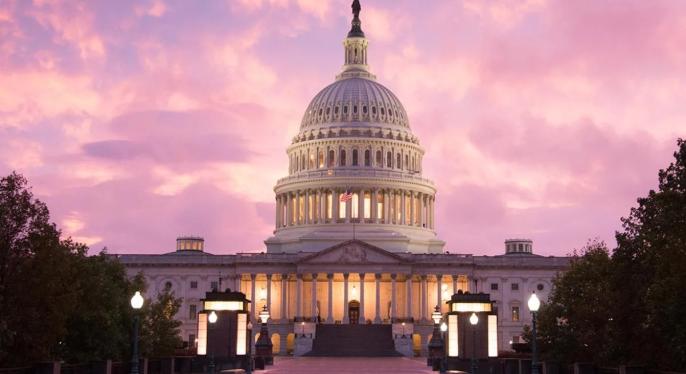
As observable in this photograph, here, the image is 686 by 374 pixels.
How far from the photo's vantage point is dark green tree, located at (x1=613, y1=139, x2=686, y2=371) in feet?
177

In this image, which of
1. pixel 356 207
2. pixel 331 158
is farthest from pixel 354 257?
pixel 331 158

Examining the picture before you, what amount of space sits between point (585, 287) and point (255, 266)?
9088cm

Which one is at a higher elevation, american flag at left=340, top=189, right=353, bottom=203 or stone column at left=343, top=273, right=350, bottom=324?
american flag at left=340, top=189, right=353, bottom=203

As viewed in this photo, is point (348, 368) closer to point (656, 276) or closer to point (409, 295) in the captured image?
point (656, 276)

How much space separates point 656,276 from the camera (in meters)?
57.7

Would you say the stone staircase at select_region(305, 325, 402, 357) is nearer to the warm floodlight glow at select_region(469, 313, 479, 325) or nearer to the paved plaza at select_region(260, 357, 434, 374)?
the paved plaza at select_region(260, 357, 434, 374)

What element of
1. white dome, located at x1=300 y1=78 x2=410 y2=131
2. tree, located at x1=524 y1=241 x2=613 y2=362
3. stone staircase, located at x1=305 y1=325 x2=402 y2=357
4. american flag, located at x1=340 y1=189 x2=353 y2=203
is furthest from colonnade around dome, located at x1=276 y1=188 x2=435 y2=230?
tree, located at x1=524 y1=241 x2=613 y2=362

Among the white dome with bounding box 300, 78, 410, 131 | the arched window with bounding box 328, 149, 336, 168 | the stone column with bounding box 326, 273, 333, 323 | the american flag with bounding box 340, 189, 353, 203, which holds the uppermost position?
the white dome with bounding box 300, 78, 410, 131

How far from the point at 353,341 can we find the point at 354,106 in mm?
54816

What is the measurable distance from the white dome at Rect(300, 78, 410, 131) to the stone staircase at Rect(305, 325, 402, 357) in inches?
1811

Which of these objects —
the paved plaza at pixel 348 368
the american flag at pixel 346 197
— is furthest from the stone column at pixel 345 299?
the paved plaza at pixel 348 368

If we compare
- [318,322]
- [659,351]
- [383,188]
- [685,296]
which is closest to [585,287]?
[659,351]

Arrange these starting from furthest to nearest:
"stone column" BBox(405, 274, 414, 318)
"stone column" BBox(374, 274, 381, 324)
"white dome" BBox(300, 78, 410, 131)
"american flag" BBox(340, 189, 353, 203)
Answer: "white dome" BBox(300, 78, 410, 131)
"american flag" BBox(340, 189, 353, 203)
"stone column" BBox(405, 274, 414, 318)
"stone column" BBox(374, 274, 381, 324)

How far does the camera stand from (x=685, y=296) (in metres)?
53.5
